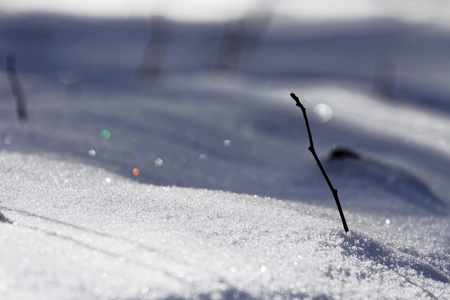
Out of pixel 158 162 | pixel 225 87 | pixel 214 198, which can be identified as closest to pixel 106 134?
pixel 158 162

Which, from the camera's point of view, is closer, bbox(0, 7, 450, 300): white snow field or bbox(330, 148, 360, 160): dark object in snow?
bbox(0, 7, 450, 300): white snow field

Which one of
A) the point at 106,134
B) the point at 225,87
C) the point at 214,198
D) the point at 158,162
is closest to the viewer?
the point at 214,198

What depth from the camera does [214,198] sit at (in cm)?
121

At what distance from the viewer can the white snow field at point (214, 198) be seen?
0.80 metres

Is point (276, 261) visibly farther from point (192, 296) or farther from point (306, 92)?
point (306, 92)

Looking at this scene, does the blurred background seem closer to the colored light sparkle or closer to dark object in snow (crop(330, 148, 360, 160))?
the colored light sparkle

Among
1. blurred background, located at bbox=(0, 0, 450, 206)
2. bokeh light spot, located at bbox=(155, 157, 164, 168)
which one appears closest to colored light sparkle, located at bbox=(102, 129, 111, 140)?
blurred background, located at bbox=(0, 0, 450, 206)

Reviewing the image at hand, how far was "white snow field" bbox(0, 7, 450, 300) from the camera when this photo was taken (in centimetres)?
80

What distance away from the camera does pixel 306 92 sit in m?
4.26

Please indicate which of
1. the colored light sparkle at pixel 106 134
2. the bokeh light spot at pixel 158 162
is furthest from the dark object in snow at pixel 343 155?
the colored light sparkle at pixel 106 134

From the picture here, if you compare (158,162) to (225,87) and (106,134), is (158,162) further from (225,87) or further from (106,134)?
(225,87)

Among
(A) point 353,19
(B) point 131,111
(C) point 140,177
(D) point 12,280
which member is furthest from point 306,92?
(A) point 353,19

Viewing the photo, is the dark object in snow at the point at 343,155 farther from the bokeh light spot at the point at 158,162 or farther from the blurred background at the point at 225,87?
the bokeh light spot at the point at 158,162

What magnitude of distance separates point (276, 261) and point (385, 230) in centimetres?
51
